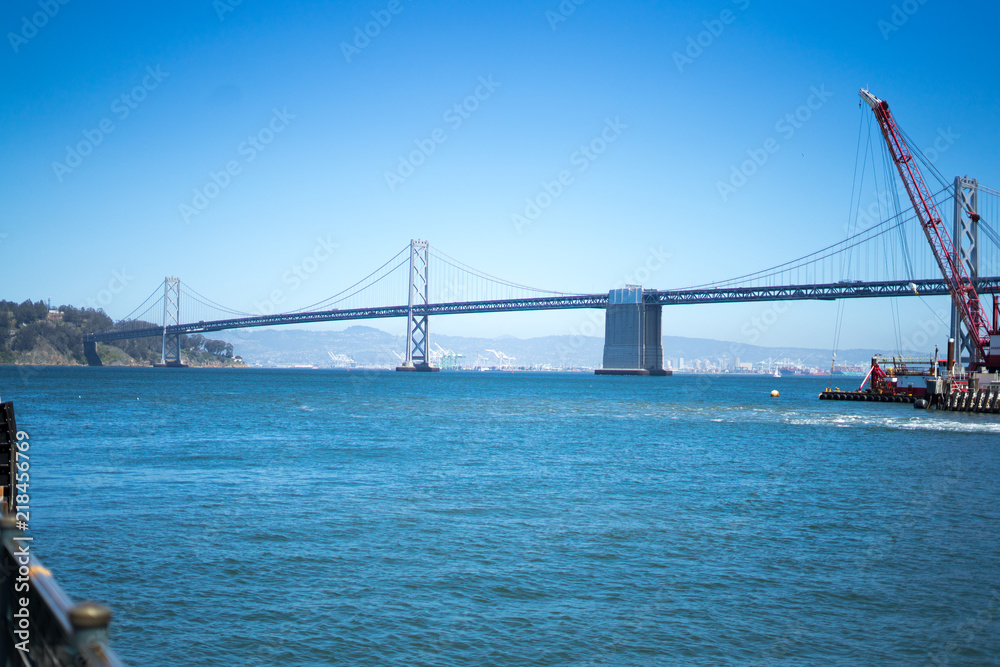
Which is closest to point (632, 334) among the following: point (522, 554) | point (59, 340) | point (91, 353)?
point (91, 353)

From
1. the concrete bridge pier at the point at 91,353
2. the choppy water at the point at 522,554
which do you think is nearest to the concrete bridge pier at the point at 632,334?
the concrete bridge pier at the point at 91,353

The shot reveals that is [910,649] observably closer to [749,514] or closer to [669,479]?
[749,514]

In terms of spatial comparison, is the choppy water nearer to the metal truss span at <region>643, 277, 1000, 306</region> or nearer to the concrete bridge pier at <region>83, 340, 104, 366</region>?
the metal truss span at <region>643, 277, 1000, 306</region>

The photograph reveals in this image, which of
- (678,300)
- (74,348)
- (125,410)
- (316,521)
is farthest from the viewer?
(74,348)

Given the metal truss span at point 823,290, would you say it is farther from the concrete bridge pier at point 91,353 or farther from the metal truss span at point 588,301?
the concrete bridge pier at point 91,353

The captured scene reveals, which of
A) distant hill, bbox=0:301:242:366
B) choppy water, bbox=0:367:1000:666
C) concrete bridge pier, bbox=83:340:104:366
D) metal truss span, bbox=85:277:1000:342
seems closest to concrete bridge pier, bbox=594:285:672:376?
metal truss span, bbox=85:277:1000:342

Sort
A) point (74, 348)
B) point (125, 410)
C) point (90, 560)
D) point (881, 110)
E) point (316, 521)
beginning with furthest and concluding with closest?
point (74, 348) → point (881, 110) → point (125, 410) → point (316, 521) → point (90, 560)

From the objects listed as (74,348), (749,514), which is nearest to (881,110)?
(749,514)

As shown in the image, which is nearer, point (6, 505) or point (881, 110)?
point (6, 505)
